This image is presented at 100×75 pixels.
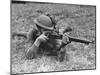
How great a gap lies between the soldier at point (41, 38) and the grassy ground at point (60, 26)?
0.06 meters

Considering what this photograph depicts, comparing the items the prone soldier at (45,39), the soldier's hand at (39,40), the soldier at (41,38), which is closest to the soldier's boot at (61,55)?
the prone soldier at (45,39)

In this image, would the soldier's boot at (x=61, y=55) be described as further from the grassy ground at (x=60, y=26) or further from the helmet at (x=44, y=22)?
the helmet at (x=44, y=22)

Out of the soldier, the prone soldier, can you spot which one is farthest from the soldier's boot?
the soldier

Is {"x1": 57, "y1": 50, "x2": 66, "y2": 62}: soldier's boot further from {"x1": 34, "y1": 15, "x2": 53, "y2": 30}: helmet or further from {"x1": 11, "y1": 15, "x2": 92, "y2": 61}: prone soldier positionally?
{"x1": 34, "y1": 15, "x2": 53, "y2": 30}: helmet

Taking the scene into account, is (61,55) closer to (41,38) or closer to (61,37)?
(61,37)

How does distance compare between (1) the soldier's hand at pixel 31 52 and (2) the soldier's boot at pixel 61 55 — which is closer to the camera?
(1) the soldier's hand at pixel 31 52

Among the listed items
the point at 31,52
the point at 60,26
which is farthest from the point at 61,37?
the point at 31,52

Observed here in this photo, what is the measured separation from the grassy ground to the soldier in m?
0.06

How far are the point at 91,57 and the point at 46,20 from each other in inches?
32.4

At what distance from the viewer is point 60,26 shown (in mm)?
2371

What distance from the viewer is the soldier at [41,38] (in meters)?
2.26

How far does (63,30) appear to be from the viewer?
2.38 meters
